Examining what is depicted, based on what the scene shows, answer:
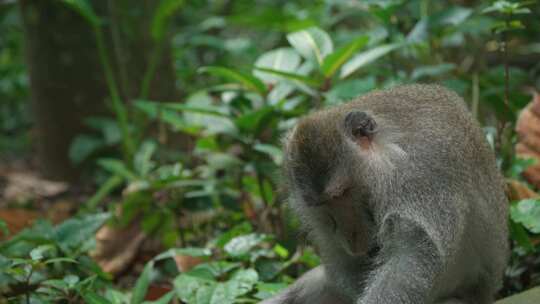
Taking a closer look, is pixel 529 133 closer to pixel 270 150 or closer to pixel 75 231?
pixel 270 150

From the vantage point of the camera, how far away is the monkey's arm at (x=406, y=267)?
318 cm

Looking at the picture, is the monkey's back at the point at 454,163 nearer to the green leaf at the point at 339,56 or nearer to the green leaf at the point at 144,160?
the green leaf at the point at 339,56

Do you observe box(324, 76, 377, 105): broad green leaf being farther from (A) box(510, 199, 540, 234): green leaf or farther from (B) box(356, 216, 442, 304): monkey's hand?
(B) box(356, 216, 442, 304): monkey's hand

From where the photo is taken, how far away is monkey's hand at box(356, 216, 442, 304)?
318 centimetres

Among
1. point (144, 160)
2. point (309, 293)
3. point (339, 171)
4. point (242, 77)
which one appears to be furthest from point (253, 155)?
point (339, 171)

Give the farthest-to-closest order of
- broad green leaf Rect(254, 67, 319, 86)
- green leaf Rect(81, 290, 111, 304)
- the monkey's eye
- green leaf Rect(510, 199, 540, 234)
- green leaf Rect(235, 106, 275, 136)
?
green leaf Rect(235, 106, 275, 136), broad green leaf Rect(254, 67, 319, 86), green leaf Rect(510, 199, 540, 234), green leaf Rect(81, 290, 111, 304), the monkey's eye

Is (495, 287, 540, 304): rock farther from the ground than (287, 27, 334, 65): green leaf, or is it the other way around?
(287, 27, 334, 65): green leaf

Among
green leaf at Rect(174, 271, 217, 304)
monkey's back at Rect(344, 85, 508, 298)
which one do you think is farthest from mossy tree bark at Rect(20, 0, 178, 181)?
monkey's back at Rect(344, 85, 508, 298)

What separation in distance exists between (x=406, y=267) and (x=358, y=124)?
2.38 feet

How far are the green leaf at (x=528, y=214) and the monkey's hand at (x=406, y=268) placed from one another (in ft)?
3.28

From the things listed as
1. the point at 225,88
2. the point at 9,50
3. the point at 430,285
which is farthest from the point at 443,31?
the point at 9,50

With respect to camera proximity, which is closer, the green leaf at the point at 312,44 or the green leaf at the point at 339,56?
the green leaf at the point at 339,56

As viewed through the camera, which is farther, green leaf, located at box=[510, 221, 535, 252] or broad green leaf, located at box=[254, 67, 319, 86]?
broad green leaf, located at box=[254, 67, 319, 86]

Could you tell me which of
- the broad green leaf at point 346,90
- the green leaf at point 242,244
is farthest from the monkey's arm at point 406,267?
the broad green leaf at point 346,90
